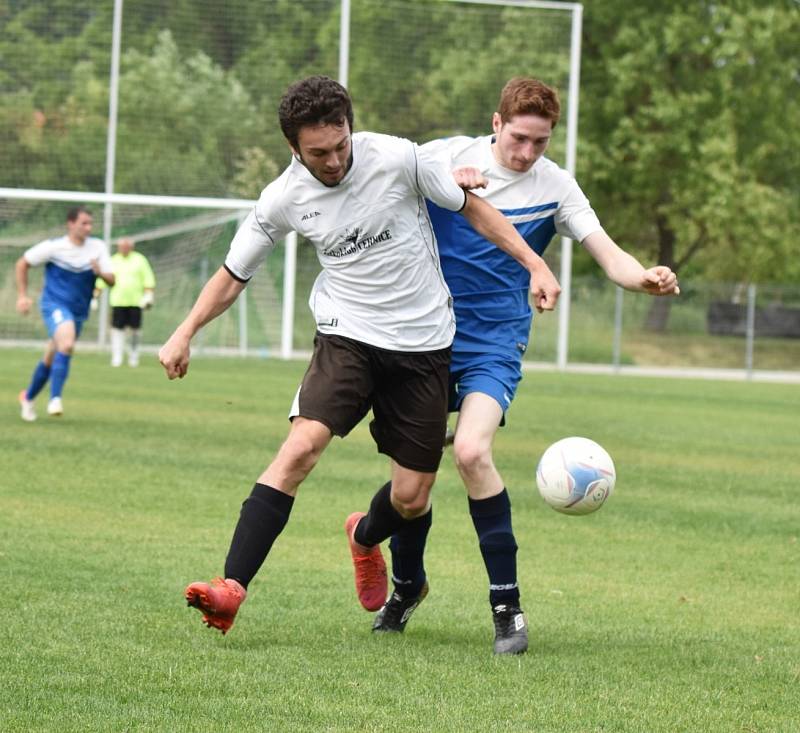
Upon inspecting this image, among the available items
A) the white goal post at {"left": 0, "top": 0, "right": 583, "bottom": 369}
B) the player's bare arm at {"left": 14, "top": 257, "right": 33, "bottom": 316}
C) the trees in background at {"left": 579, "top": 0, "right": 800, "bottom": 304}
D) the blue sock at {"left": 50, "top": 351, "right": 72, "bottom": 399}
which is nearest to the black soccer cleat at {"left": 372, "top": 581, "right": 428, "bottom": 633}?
the blue sock at {"left": 50, "top": 351, "right": 72, "bottom": 399}

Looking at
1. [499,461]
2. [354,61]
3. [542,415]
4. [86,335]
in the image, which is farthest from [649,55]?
[499,461]

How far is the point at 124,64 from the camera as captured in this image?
26938 millimetres

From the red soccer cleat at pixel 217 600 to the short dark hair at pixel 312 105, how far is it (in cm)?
159

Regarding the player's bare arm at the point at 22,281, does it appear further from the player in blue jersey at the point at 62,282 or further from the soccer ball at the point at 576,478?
the soccer ball at the point at 576,478

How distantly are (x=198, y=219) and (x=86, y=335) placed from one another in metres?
3.60

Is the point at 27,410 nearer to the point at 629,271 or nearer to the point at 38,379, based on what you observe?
the point at 38,379

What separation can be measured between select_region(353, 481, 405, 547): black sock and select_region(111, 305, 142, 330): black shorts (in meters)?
20.7

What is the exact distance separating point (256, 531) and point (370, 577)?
2.99 ft

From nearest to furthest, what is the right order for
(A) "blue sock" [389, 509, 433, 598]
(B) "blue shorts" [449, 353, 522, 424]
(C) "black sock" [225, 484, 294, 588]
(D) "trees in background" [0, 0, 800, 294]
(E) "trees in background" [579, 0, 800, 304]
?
(C) "black sock" [225, 484, 294, 588] → (B) "blue shorts" [449, 353, 522, 424] → (A) "blue sock" [389, 509, 433, 598] → (D) "trees in background" [0, 0, 800, 294] → (E) "trees in background" [579, 0, 800, 304]

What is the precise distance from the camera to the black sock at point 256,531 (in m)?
5.38

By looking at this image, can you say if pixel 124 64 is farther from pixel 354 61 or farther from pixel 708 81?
pixel 708 81

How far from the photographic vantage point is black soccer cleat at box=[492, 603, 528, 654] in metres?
5.54

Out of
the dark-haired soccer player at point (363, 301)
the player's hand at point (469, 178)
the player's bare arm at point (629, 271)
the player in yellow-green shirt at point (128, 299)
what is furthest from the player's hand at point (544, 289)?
the player in yellow-green shirt at point (128, 299)

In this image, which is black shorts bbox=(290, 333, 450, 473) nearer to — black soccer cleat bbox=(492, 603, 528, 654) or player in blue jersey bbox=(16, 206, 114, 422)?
black soccer cleat bbox=(492, 603, 528, 654)
